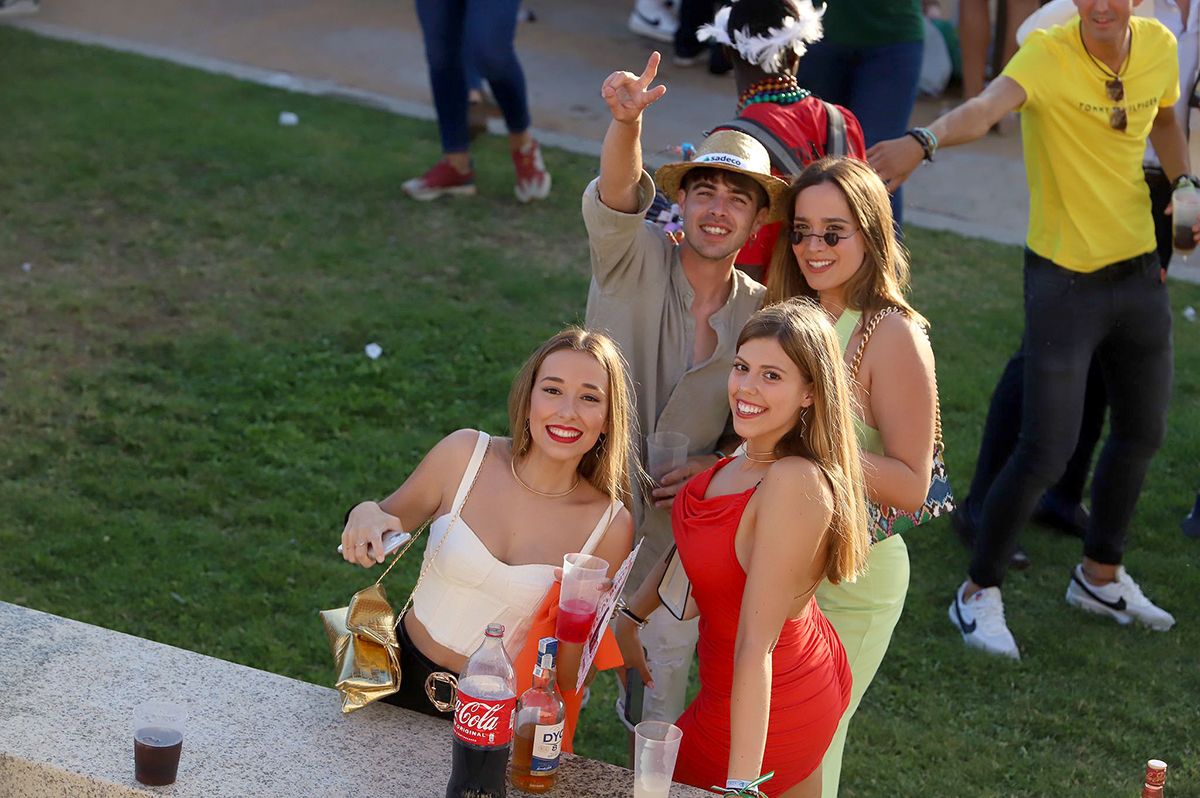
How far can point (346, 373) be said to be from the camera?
6598 mm

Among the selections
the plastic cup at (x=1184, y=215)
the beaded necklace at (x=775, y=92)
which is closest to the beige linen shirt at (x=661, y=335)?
the beaded necklace at (x=775, y=92)

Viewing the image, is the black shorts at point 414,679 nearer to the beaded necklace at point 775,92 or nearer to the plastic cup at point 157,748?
the plastic cup at point 157,748

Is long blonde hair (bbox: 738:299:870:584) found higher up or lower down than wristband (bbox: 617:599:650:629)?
higher up

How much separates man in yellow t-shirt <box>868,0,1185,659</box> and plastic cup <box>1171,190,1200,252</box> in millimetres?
101

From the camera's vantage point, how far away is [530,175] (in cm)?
842

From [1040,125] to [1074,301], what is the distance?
1.95 feet

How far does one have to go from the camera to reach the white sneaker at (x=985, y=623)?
513 centimetres

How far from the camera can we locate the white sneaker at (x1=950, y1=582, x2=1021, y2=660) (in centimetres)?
513

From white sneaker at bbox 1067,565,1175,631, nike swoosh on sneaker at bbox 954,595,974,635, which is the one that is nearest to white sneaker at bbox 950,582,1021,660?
nike swoosh on sneaker at bbox 954,595,974,635

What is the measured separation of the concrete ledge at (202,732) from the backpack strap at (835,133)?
192 cm

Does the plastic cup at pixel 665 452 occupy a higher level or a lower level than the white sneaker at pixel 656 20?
higher

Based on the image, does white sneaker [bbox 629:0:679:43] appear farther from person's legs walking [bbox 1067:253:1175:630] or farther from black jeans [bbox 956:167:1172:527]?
person's legs walking [bbox 1067:253:1175:630]

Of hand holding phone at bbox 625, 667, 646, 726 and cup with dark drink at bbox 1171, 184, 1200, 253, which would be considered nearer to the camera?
hand holding phone at bbox 625, 667, 646, 726

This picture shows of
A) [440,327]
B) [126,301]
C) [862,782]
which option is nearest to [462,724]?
[862,782]
